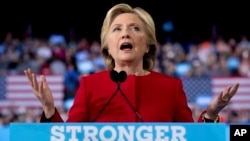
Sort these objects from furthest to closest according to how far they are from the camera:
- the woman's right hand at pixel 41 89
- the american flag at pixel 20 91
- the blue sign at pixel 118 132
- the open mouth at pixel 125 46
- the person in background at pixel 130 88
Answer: the american flag at pixel 20 91 < the open mouth at pixel 125 46 < the person in background at pixel 130 88 < the woman's right hand at pixel 41 89 < the blue sign at pixel 118 132

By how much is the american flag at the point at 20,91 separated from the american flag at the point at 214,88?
5.74 feet

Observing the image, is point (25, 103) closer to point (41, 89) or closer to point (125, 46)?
point (125, 46)

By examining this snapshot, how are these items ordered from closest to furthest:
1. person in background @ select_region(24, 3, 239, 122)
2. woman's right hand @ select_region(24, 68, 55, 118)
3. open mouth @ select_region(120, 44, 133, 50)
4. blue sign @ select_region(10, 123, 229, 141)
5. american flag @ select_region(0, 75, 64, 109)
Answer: blue sign @ select_region(10, 123, 229, 141) → woman's right hand @ select_region(24, 68, 55, 118) → person in background @ select_region(24, 3, 239, 122) → open mouth @ select_region(120, 44, 133, 50) → american flag @ select_region(0, 75, 64, 109)

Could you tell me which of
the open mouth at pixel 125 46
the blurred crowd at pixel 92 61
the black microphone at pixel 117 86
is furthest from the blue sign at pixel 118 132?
the blurred crowd at pixel 92 61

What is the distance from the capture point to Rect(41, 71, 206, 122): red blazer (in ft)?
9.12

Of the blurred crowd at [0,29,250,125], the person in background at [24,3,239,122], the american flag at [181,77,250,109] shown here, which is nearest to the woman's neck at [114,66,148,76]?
the person in background at [24,3,239,122]

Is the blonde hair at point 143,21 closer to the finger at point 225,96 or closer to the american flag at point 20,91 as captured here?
the finger at point 225,96

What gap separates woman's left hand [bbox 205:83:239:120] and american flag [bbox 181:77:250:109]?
8103mm

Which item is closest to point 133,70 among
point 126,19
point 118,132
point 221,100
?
point 126,19

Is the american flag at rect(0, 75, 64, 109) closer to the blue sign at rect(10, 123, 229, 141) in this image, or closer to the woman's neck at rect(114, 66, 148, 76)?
the woman's neck at rect(114, 66, 148, 76)

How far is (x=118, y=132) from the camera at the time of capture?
2.35 metres

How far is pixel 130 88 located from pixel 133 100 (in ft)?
0.21

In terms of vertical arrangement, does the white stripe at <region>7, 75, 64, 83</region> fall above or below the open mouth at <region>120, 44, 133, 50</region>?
below

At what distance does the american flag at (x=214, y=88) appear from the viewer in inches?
429
